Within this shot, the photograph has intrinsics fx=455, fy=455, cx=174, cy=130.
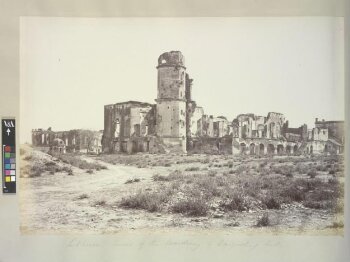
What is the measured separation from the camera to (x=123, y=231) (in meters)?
1.97

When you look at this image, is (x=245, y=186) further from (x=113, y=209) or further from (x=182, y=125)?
(x=113, y=209)

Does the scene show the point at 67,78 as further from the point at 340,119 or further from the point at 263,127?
the point at 340,119

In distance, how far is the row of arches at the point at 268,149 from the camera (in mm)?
1971

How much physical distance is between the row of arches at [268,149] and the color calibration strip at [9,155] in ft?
3.28

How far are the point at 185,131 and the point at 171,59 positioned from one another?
318mm

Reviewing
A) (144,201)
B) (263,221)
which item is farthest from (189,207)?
(263,221)

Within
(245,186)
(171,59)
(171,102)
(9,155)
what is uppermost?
(171,59)

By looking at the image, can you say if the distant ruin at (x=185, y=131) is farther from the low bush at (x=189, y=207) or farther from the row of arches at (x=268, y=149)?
the low bush at (x=189, y=207)

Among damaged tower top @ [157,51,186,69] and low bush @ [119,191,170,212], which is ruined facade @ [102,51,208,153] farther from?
low bush @ [119,191,170,212]

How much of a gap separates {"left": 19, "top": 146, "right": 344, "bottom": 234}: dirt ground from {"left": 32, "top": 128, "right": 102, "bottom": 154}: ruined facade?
0.05 m

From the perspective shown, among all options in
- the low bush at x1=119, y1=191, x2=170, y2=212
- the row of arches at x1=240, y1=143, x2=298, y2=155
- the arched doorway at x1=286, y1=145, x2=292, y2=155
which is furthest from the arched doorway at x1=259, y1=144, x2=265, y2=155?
the low bush at x1=119, y1=191, x2=170, y2=212

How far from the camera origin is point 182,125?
199 centimetres

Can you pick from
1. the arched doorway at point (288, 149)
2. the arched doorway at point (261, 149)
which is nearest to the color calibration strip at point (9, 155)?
the arched doorway at point (261, 149)

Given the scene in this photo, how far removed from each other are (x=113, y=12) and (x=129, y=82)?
0.31 meters
